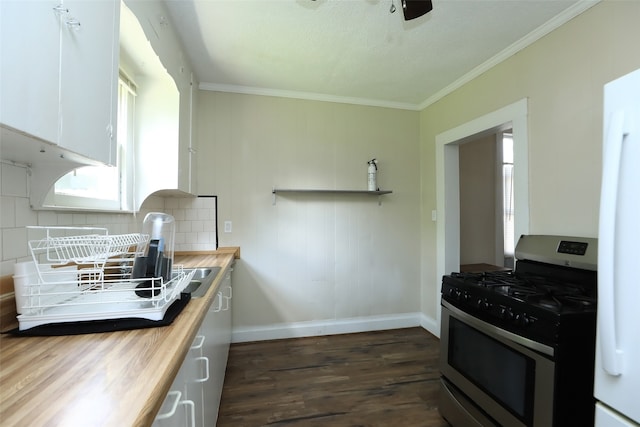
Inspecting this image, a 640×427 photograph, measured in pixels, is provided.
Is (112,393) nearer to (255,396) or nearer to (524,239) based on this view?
(255,396)

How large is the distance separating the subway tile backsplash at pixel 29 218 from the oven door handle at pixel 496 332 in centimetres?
194

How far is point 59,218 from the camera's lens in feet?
3.75

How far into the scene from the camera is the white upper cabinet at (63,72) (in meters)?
0.58

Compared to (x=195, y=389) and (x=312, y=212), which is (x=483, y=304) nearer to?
(x=195, y=389)

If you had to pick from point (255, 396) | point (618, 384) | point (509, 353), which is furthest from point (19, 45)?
point (255, 396)

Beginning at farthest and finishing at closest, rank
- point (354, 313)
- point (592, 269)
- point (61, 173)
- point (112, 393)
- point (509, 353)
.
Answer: point (354, 313)
point (592, 269)
point (509, 353)
point (61, 173)
point (112, 393)

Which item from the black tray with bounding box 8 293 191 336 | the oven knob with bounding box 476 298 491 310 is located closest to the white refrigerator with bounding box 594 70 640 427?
the oven knob with bounding box 476 298 491 310

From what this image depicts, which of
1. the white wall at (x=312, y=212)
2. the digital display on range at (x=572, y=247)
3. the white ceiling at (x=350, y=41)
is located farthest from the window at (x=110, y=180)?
the digital display on range at (x=572, y=247)

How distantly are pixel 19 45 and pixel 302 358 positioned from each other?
244 centimetres

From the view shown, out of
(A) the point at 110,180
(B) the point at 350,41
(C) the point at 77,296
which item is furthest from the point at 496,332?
(A) the point at 110,180

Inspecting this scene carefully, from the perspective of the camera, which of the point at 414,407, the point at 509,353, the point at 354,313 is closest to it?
the point at 509,353

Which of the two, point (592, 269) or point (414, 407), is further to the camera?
point (414, 407)

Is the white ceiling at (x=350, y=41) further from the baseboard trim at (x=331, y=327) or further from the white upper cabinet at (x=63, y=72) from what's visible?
the baseboard trim at (x=331, y=327)

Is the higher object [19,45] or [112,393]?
[19,45]
